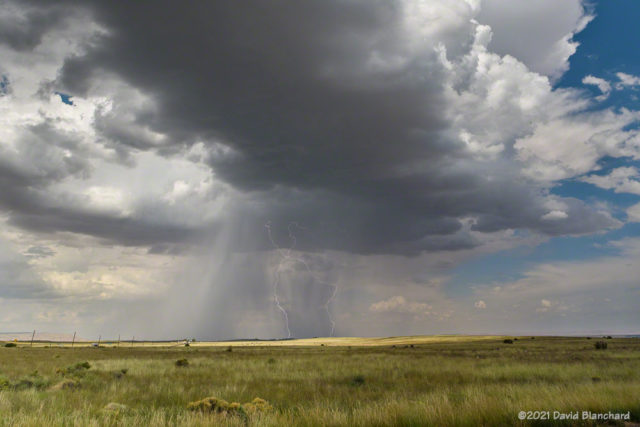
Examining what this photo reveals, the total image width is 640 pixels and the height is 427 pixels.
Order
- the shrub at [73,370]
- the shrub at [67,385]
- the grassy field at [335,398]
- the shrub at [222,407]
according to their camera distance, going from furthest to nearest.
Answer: the shrub at [73,370]
the shrub at [67,385]
the shrub at [222,407]
the grassy field at [335,398]

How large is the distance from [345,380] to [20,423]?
1561 centimetres

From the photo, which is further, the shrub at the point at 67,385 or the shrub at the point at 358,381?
the shrub at the point at 358,381

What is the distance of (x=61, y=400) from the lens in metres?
13.1

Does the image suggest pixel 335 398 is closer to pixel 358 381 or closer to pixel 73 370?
pixel 358 381

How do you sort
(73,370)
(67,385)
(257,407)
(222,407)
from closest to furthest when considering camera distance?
(222,407) < (257,407) < (67,385) < (73,370)

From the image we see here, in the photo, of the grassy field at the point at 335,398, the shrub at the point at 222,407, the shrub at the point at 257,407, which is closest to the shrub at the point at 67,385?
the grassy field at the point at 335,398

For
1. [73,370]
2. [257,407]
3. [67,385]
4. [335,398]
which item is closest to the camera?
[257,407]

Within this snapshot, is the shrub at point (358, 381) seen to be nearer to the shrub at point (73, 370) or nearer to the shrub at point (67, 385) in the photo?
the shrub at point (67, 385)

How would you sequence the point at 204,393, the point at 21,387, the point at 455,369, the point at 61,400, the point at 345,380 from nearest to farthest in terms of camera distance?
the point at 61,400 → the point at 204,393 → the point at 21,387 → the point at 345,380 → the point at 455,369


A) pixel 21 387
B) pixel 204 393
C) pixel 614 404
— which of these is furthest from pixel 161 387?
pixel 614 404

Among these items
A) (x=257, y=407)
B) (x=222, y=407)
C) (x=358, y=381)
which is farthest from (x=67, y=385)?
(x=358, y=381)

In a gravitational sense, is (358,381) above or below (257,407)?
below

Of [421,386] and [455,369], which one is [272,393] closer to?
[421,386]

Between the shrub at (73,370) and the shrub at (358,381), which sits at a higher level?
the shrub at (73,370)
